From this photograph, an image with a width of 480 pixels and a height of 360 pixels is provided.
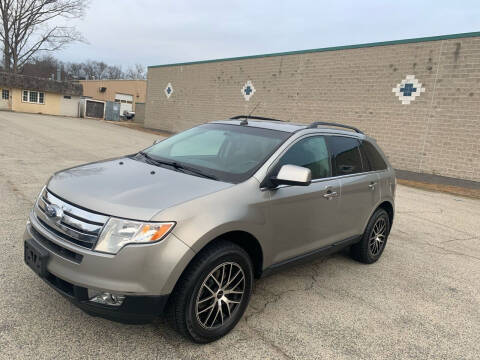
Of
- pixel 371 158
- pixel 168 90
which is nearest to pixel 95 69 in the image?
pixel 168 90

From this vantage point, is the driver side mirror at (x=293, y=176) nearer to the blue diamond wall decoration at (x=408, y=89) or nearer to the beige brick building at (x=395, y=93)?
the beige brick building at (x=395, y=93)

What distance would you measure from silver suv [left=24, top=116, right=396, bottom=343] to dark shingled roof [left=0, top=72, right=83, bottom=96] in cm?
4266

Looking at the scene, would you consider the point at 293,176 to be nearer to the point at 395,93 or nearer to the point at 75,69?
the point at 395,93

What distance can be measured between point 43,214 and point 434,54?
15.4 m

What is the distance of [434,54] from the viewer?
46.7ft

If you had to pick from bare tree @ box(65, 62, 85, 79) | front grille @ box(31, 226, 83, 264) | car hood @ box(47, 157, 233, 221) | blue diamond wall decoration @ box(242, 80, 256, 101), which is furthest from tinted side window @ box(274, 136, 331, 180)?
bare tree @ box(65, 62, 85, 79)

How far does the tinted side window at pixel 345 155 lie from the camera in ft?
13.4

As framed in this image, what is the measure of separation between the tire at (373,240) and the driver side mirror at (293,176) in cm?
200

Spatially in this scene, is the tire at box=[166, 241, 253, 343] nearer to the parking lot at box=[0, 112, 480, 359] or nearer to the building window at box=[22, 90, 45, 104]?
the parking lot at box=[0, 112, 480, 359]

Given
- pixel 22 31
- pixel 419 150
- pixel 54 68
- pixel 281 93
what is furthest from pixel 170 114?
pixel 54 68

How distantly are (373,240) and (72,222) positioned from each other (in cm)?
371

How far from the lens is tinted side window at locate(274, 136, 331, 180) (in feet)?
11.6

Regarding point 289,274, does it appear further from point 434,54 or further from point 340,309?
point 434,54

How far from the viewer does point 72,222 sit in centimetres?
256
